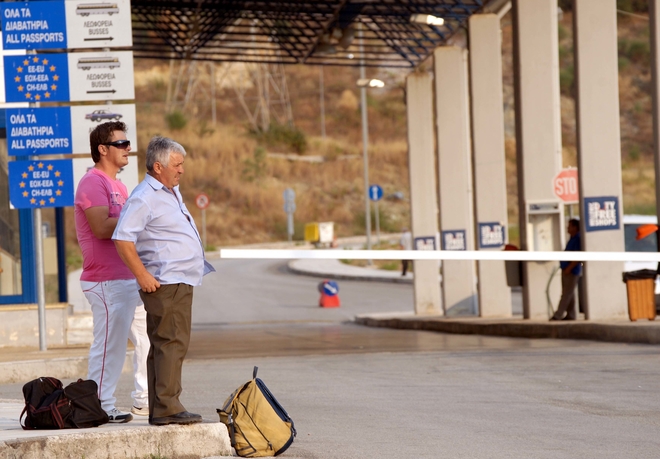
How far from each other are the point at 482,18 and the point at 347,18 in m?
3.64

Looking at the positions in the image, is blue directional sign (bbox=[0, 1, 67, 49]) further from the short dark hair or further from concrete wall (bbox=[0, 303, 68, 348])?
the short dark hair

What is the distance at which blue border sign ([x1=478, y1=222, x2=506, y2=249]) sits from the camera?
64.8 ft

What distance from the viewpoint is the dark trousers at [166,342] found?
5980 mm

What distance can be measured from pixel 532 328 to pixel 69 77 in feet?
25.0

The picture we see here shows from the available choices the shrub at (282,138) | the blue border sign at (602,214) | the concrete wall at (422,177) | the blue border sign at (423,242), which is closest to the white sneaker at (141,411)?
the blue border sign at (602,214)

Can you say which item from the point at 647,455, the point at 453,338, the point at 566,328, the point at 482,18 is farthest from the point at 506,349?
the point at 482,18

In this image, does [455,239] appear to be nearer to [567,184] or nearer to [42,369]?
[567,184]

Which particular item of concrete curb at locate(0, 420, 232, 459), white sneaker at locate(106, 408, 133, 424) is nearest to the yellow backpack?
concrete curb at locate(0, 420, 232, 459)

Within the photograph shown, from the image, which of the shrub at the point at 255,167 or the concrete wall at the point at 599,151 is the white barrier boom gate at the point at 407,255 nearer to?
the concrete wall at the point at 599,151

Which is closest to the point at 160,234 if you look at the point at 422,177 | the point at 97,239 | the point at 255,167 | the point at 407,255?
the point at 97,239

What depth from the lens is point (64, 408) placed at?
20.2ft

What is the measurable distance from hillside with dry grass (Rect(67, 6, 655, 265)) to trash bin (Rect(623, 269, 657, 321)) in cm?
4701

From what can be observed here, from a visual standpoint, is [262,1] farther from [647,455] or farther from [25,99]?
[647,455]

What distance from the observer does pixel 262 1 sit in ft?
70.5
